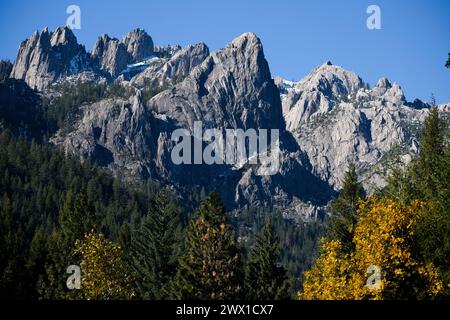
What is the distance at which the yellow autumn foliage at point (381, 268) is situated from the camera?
28391mm

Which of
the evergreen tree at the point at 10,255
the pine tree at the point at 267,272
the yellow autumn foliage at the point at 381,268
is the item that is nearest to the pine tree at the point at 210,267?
the yellow autumn foliage at the point at 381,268

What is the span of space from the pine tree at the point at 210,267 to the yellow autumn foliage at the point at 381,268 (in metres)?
7.15

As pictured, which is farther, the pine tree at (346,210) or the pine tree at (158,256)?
the pine tree at (158,256)

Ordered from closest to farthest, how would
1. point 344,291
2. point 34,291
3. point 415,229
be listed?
1. point 344,291
2. point 415,229
3. point 34,291

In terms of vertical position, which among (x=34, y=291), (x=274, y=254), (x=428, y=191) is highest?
(x=428, y=191)

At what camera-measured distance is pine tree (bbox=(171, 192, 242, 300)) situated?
3709 cm

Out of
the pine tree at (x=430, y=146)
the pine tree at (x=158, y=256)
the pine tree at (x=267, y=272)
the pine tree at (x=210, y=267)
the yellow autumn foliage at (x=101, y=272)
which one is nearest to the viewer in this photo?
the pine tree at (x=210, y=267)

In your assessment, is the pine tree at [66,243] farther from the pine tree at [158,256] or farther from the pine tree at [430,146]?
the pine tree at [430,146]
